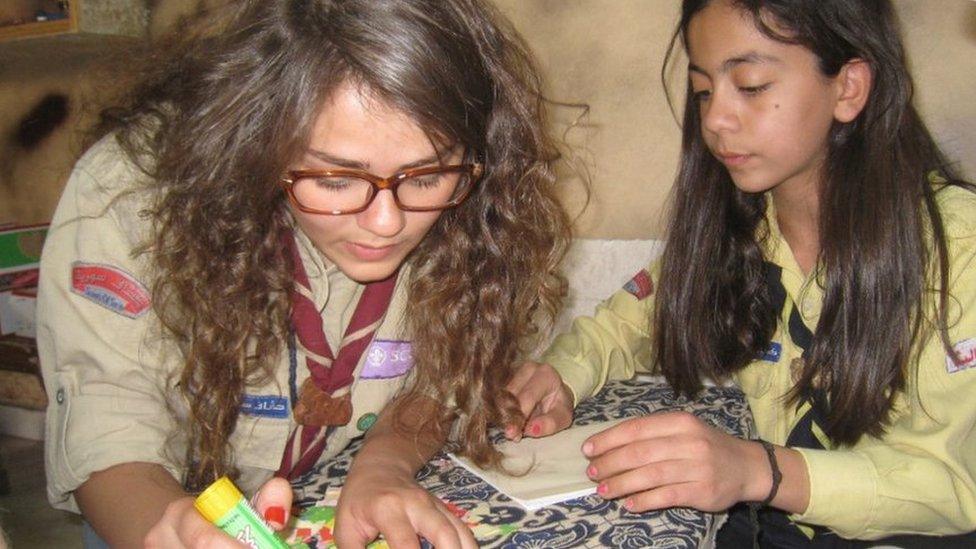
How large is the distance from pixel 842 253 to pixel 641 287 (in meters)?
0.44

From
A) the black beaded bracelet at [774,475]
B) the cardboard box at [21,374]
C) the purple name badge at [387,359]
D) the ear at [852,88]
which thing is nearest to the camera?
the black beaded bracelet at [774,475]

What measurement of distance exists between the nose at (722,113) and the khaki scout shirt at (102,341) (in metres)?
0.85

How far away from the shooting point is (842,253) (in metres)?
1.45

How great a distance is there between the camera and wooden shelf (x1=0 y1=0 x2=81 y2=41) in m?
3.34

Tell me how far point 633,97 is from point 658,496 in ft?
4.65

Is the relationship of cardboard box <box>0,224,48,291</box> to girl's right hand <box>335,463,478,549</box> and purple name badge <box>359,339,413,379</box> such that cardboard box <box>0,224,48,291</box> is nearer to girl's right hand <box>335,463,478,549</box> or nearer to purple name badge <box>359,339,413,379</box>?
purple name badge <box>359,339,413,379</box>

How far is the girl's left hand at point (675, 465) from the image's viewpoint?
3.90 feet

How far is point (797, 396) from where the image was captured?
1.50 metres

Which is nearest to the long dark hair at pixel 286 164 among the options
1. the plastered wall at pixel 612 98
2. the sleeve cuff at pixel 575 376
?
the sleeve cuff at pixel 575 376

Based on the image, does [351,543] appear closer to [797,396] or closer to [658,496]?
[658,496]

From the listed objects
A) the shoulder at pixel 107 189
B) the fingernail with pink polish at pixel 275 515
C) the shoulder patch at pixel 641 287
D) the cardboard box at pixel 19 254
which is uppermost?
the shoulder at pixel 107 189

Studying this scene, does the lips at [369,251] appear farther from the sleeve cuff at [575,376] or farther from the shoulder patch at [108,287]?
the sleeve cuff at [575,376]

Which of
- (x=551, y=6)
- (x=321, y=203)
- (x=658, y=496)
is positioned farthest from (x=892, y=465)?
(x=551, y=6)

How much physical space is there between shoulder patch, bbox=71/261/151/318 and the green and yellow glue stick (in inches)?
16.4
